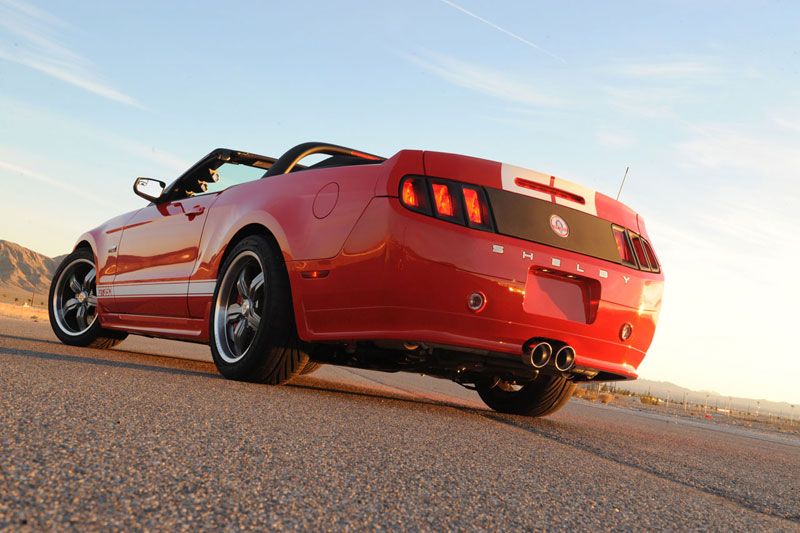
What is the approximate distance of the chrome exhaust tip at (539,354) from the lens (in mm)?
4129

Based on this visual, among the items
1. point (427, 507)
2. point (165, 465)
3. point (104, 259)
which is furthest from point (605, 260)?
point (104, 259)

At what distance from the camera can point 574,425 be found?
5.41 meters

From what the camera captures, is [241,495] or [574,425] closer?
[241,495]

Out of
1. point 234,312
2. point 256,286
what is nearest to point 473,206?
point 256,286

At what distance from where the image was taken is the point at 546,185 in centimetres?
439

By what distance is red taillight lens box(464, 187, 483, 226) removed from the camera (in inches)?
159

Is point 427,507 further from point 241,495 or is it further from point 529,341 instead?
point 529,341

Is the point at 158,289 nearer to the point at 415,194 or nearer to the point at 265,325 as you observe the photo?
the point at 265,325

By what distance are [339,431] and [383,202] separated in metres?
1.35

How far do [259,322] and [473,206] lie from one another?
153 centimetres

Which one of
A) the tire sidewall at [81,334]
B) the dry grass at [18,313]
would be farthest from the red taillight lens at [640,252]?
the dry grass at [18,313]

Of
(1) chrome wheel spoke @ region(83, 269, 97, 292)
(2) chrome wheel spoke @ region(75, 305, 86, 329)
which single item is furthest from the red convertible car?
(2) chrome wheel spoke @ region(75, 305, 86, 329)

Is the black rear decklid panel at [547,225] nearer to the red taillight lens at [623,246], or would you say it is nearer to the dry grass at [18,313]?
the red taillight lens at [623,246]

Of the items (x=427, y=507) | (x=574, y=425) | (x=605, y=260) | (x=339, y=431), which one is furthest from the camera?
(x=574, y=425)
